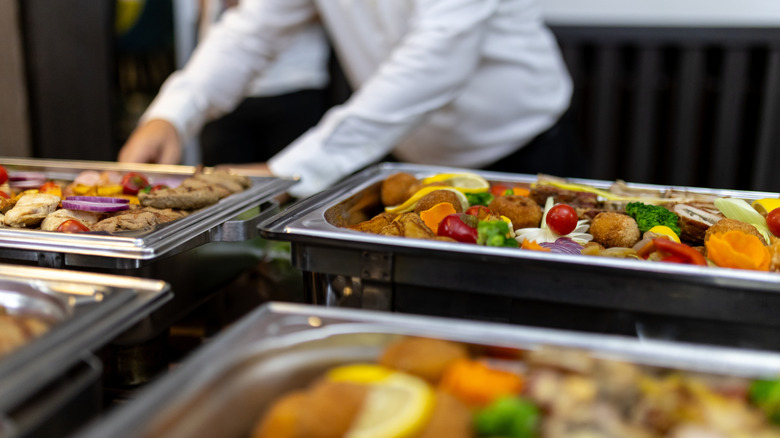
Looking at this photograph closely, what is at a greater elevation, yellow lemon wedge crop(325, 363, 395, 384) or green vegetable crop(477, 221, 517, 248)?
green vegetable crop(477, 221, 517, 248)

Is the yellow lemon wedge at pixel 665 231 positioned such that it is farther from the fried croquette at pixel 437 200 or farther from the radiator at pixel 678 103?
the radiator at pixel 678 103

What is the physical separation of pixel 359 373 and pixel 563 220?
55 centimetres

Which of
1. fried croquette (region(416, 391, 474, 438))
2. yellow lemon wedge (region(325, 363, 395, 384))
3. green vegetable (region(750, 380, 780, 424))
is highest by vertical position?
green vegetable (region(750, 380, 780, 424))

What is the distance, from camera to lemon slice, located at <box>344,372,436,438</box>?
1.66 feet

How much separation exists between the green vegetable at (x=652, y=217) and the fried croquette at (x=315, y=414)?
2.18 feet

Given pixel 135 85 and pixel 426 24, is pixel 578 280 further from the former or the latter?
pixel 135 85

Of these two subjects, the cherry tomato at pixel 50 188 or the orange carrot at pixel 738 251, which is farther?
the cherry tomato at pixel 50 188

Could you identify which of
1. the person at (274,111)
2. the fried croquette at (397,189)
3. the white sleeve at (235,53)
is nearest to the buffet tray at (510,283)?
the fried croquette at (397,189)

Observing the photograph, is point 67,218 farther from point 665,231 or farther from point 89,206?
point 665,231

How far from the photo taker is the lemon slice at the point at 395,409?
505 millimetres

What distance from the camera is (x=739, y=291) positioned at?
763 millimetres

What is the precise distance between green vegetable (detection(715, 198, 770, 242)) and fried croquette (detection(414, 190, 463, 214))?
434 millimetres

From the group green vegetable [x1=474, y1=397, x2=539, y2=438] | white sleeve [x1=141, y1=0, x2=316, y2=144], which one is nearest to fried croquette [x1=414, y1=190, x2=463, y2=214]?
green vegetable [x1=474, y1=397, x2=539, y2=438]

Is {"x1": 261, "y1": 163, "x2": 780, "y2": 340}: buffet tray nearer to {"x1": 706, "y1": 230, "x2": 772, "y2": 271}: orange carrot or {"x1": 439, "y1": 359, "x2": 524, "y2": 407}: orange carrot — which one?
{"x1": 706, "y1": 230, "x2": 772, "y2": 271}: orange carrot
